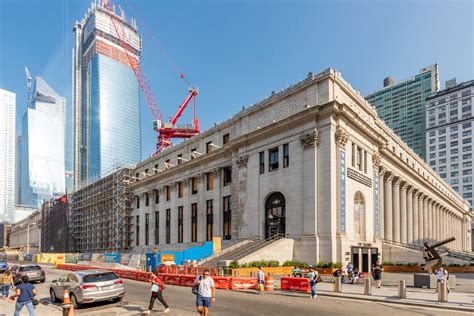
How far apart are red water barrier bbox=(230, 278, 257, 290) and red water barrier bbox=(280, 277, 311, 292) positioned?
189cm

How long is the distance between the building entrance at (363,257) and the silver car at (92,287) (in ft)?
79.8

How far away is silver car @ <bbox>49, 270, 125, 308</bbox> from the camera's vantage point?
664 inches

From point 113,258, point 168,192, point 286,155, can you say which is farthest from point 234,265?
point 168,192

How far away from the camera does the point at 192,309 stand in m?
16.5

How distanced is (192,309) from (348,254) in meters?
22.0

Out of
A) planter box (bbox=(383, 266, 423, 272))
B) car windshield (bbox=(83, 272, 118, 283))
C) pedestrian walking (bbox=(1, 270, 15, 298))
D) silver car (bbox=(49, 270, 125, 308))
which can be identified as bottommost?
planter box (bbox=(383, 266, 423, 272))

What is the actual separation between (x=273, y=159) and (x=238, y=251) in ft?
34.1

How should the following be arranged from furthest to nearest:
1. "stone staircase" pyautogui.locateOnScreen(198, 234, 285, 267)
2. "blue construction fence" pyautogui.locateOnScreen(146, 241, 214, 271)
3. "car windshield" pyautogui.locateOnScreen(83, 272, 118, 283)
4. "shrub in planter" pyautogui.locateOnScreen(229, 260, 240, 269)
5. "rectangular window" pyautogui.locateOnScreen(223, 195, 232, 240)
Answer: "rectangular window" pyautogui.locateOnScreen(223, 195, 232, 240), "blue construction fence" pyautogui.locateOnScreen(146, 241, 214, 271), "stone staircase" pyautogui.locateOnScreen(198, 234, 285, 267), "shrub in planter" pyautogui.locateOnScreen(229, 260, 240, 269), "car windshield" pyautogui.locateOnScreen(83, 272, 118, 283)

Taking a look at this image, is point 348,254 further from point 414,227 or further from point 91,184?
point 91,184

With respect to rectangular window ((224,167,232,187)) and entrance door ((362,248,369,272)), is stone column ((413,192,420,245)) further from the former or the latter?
rectangular window ((224,167,232,187))

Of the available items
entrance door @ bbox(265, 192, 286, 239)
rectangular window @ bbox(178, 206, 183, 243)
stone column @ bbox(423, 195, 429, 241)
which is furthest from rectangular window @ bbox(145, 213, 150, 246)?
stone column @ bbox(423, 195, 429, 241)

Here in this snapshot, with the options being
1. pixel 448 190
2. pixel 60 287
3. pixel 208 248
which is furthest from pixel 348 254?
pixel 448 190

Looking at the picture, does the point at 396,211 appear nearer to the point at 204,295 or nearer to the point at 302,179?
the point at 302,179

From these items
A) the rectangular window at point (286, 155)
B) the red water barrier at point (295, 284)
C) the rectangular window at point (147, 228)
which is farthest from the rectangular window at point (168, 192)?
the red water barrier at point (295, 284)
